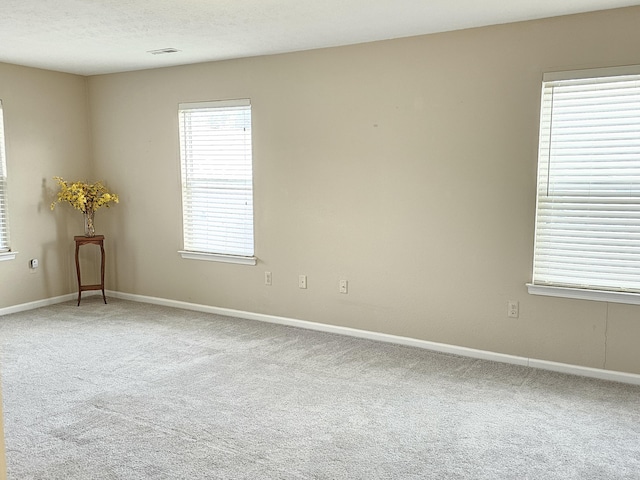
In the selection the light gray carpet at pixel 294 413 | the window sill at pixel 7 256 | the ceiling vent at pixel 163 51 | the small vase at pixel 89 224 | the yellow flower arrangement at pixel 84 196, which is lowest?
the light gray carpet at pixel 294 413

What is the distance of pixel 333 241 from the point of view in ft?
16.4

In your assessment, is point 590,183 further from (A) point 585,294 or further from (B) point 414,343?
(B) point 414,343

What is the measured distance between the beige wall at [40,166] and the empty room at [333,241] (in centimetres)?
2

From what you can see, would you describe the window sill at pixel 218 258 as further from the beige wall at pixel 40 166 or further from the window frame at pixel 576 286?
the window frame at pixel 576 286

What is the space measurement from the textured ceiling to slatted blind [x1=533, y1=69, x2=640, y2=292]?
0.57 m

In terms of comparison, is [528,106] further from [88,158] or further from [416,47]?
[88,158]

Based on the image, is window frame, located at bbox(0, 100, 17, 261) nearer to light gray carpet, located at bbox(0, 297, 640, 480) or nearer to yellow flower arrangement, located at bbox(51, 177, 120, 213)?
yellow flower arrangement, located at bbox(51, 177, 120, 213)

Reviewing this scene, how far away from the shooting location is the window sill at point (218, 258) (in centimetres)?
550

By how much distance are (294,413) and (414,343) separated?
158 centimetres

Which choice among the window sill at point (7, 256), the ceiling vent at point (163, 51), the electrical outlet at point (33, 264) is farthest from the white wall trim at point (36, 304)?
the ceiling vent at point (163, 51)

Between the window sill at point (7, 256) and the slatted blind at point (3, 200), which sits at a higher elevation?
the slatted blind at point (3, 200)

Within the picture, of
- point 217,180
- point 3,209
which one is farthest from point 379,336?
point 3,209

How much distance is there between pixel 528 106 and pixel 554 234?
3.00ft

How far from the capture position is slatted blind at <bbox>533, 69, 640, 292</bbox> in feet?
12.3
